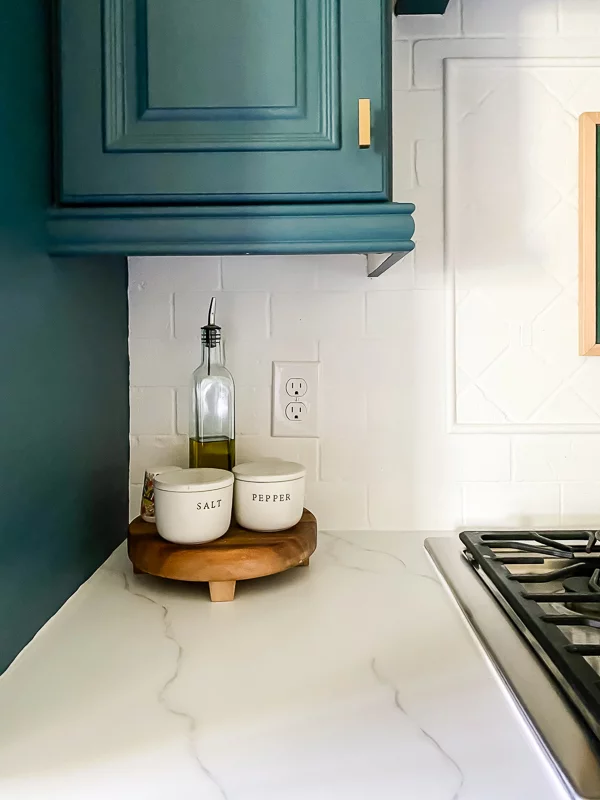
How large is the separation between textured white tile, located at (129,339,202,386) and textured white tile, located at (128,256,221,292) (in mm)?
101

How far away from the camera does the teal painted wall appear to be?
2.43 ft

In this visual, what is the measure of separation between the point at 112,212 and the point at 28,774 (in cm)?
61

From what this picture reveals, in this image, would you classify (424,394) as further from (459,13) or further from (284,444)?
(459,13)

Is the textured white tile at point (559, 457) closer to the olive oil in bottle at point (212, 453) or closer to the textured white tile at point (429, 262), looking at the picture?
the textured white tile at point (429, 262)

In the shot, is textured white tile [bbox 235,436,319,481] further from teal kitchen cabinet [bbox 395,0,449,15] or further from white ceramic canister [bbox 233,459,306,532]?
teal kitchen cabinet [bbox 395,0,449,15]

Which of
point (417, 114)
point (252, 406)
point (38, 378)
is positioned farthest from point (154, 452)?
point (417, 114)

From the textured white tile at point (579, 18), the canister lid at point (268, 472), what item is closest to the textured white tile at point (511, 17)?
the textured white tile at point (579, 18)

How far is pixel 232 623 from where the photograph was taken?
0.86 meters

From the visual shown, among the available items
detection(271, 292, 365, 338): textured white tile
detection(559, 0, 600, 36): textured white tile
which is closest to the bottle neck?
detection(271, 292, 365, 338): textured white tile

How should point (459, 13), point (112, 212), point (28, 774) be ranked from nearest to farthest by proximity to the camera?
point (28, 774)
point (112, 212)
point (459, 13)

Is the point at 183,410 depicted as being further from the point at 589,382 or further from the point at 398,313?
the point at 589,382

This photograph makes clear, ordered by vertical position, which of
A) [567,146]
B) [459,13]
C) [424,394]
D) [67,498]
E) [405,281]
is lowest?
[67,498]

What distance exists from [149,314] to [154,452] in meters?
0.25

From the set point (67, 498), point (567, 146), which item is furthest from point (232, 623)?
point (567, 146)
